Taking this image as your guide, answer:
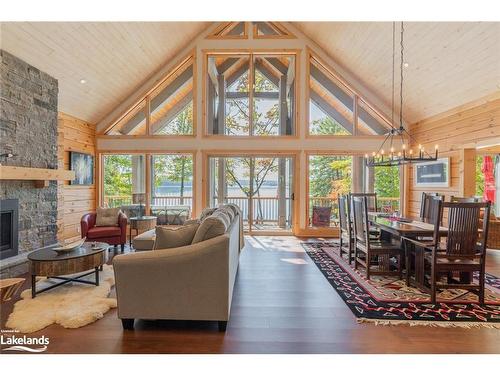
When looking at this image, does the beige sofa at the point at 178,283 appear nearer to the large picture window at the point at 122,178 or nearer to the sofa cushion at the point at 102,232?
the sofa cushion at the point at 102,232

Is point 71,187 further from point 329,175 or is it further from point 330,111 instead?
point 330,111

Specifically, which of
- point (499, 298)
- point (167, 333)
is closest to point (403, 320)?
point (499, 298)

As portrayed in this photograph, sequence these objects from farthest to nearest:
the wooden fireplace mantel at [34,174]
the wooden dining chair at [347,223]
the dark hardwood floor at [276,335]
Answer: the wooden dining chair at [347,223] < the wooden fireplace mantel at [34,174] < the dark hardwood floor at [276,335]

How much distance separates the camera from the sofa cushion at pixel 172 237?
105 inches

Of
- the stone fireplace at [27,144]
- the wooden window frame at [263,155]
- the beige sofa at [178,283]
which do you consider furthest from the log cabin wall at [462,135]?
the stone fireplace at [27,144]

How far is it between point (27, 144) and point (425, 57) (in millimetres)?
6693

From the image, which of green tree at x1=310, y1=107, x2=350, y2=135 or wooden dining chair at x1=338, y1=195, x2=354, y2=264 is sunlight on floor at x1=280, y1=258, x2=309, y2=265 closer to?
wooden dining chair at x1=338, y1=195, x2=354, y2=264

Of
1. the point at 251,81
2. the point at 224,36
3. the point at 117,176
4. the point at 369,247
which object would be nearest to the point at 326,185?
the point at 251,81

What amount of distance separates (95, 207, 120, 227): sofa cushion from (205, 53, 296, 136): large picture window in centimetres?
299

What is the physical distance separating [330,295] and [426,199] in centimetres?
272

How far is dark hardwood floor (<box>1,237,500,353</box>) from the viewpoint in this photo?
2262 millimetres

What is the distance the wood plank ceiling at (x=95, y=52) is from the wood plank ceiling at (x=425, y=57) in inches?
131

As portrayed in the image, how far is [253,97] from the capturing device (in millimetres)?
7145

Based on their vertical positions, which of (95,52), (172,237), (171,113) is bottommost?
(172,237)
